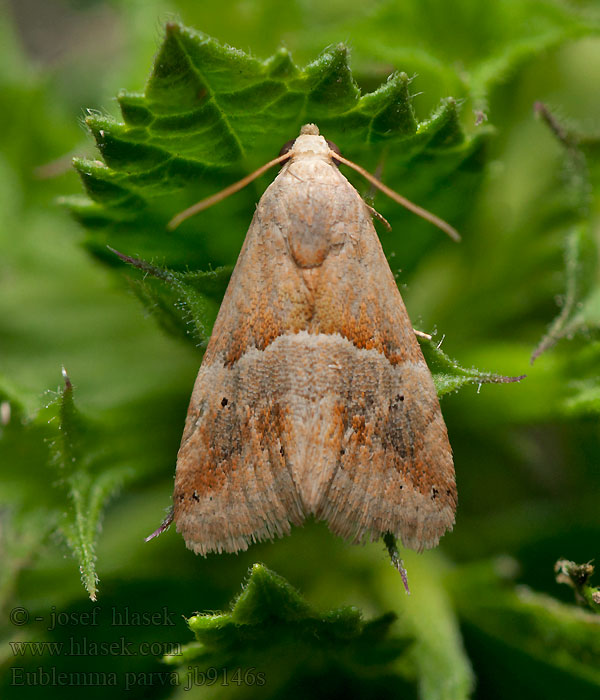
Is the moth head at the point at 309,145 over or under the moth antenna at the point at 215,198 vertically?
over

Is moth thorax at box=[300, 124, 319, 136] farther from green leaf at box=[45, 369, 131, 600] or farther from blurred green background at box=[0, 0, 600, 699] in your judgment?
green leaf at box=[45, 369, 131, 600]

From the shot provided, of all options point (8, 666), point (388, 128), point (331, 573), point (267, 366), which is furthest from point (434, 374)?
point (8, 666)

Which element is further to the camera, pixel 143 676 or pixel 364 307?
pixel 143 676

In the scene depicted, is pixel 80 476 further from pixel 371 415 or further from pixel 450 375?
pixel 450 375

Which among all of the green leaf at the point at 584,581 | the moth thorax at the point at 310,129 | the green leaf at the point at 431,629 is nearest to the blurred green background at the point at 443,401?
the green leaf at the point at 431,629

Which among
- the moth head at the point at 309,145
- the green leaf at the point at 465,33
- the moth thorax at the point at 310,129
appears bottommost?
the moth thorax at the point at 310,129

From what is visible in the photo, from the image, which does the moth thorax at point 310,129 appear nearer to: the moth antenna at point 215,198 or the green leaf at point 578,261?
the moth antenna at point 215,198

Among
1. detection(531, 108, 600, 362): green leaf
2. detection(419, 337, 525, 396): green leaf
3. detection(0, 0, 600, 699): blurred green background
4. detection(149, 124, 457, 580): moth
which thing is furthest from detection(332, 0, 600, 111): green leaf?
detection(419, 337, 525, 396): green leaf

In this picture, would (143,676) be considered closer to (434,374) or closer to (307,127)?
(434,374)
